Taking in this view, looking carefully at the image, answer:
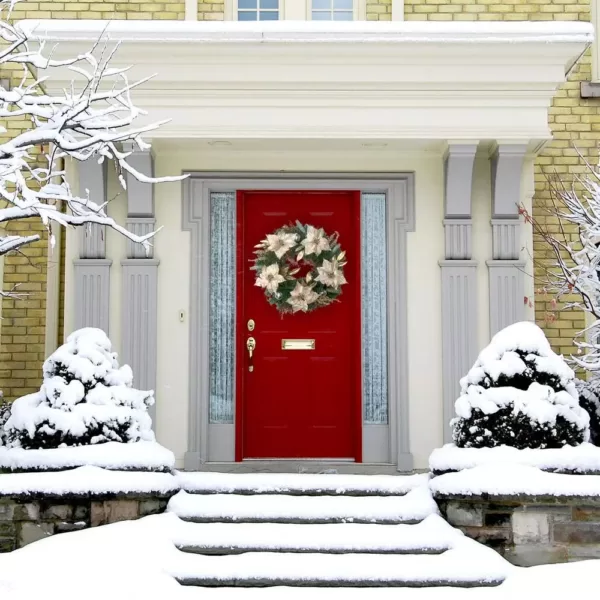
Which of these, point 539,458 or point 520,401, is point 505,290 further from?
point 539,458

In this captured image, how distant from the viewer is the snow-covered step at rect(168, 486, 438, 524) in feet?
16.6

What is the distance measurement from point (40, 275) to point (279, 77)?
3.32 metres

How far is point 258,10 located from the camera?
313 inches

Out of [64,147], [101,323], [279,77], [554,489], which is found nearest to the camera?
[64,147]

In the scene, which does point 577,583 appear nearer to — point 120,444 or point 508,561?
point 508,561

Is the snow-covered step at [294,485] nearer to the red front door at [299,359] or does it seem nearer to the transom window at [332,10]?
the red front door at [299,359]

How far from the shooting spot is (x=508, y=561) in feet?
15.4

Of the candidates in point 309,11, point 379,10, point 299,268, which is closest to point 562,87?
point 379,10

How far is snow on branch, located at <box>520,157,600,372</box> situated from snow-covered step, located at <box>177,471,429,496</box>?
1.72 m

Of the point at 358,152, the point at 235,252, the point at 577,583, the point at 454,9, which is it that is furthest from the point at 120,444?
the point at 454,9

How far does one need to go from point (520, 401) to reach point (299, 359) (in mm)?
2482

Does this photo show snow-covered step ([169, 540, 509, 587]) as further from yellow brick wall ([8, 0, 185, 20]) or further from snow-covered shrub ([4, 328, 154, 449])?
yellow brick wall ([8, 0, 185, 20])

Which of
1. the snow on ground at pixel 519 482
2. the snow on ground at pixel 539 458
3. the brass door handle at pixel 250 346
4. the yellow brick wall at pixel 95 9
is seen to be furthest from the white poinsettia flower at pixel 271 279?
the yellow brick wall at pixel 95 9

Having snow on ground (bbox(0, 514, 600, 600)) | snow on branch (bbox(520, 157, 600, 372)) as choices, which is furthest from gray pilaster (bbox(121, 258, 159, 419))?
snow on branch (bbox(520, 157, 600, 372))
